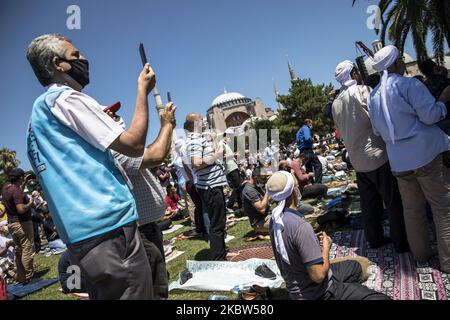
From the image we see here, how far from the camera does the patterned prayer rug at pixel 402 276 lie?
10.9ft

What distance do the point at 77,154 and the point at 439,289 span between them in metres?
3.44

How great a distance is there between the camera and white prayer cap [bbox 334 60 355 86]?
4.54m

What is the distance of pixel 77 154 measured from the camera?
1729mm

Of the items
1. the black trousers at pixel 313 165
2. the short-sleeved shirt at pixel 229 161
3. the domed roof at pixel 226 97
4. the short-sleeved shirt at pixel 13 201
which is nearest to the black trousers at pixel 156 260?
the short-sleeved shirt at pixel 229 161

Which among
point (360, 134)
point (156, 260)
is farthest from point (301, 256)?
point (360, 134)

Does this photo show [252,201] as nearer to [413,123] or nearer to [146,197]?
[413,123]

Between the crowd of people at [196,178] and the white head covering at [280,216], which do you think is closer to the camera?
the crowd of people at [196,178]

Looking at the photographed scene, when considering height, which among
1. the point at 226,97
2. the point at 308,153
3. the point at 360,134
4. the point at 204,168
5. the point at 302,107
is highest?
the point at 226,97

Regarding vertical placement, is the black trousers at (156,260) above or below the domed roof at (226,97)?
below

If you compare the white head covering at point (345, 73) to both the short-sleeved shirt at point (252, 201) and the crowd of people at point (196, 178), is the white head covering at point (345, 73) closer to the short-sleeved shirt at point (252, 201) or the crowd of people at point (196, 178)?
the crowd of people at point (196, 178)

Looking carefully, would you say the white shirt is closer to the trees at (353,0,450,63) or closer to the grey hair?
the grey hair

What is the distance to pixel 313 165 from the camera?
10.1 m

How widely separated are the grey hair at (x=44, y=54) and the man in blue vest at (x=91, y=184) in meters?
0.01

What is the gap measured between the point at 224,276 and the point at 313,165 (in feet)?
20.1
